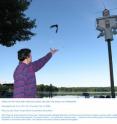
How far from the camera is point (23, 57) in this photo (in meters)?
8.19

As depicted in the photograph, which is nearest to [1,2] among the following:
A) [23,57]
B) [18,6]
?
[18,6]

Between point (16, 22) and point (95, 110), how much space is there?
22.0 metres

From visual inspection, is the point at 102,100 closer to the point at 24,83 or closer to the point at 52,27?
the point at 24,83

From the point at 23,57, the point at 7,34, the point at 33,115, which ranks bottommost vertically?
the point at 33,115

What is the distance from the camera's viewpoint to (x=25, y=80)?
26.2 feet

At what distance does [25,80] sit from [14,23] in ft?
71.5

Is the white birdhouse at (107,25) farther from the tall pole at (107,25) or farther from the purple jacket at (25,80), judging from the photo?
the purple jacket at (25,80)

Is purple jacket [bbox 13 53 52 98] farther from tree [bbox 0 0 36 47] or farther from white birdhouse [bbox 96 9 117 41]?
tree [bbox 0 0 36 47]

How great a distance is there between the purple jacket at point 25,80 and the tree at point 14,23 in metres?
20.6

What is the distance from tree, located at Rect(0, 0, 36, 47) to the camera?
93.8ft

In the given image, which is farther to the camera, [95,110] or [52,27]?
[52,27]

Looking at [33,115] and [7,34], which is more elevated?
[7,34]

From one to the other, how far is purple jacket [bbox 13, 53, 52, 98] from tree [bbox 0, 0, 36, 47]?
811 inches

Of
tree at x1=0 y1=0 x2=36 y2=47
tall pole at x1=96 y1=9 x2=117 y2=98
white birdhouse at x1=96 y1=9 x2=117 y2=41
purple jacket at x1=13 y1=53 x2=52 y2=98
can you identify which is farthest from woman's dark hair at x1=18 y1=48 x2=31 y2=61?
tree at x1=0 y1=0 x2=36 y2=47
